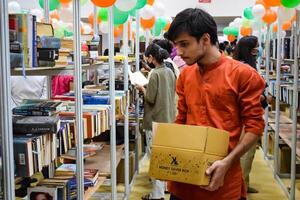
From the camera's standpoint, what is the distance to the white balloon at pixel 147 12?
21.1 ft

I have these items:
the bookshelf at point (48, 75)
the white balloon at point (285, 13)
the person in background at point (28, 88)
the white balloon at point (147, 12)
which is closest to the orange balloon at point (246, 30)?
the white balloon at point (147, 12)

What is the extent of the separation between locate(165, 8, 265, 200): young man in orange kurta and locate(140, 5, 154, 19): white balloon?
4379 millimetres

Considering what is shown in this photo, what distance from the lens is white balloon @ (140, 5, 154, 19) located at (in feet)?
21.1

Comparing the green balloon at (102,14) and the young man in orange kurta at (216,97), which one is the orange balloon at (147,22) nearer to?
the green balloon at (102,14)

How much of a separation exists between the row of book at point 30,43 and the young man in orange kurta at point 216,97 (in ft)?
2.22

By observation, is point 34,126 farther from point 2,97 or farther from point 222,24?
point 222,24

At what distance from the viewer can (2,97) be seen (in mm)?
1652

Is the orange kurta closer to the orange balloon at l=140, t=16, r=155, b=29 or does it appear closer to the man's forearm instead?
the man's forearm

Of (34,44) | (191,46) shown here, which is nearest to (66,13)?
(34,44)

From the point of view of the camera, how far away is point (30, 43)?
217 centimetres

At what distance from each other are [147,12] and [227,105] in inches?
181

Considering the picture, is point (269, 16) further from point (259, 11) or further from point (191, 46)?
point (191, 46)

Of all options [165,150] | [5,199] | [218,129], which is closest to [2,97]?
[5,199]

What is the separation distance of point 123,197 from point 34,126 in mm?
2905
